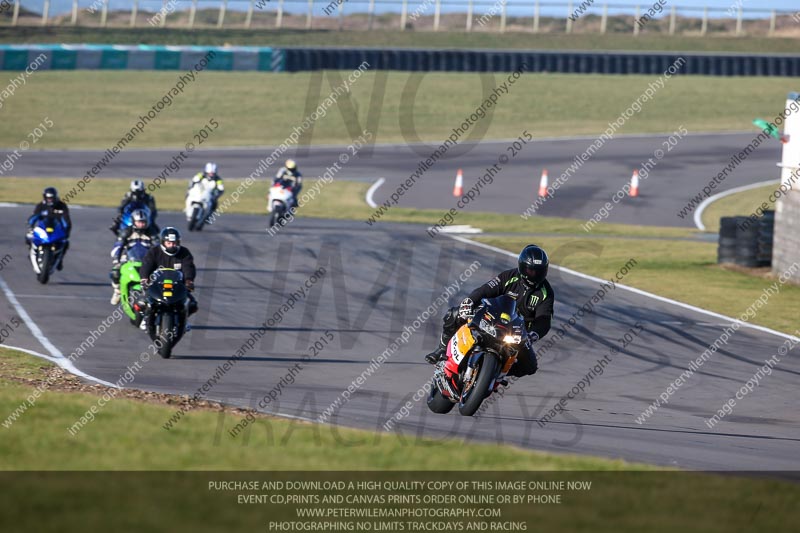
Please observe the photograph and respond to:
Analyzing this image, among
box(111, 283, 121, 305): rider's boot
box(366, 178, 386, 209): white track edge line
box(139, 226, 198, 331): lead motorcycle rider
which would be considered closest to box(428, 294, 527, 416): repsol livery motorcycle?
box(139, 226, 198, 331): lead motorcycle rider

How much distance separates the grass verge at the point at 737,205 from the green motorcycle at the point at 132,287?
69.4 feet

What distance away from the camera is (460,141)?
52.5 metres

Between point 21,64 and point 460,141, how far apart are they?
1981 centimetres

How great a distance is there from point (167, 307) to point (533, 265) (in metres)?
5.72

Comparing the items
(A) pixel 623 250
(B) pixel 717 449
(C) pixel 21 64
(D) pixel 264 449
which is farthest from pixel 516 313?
(C) pixel 21 64

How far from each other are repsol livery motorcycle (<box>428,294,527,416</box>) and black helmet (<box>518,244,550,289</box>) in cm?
36

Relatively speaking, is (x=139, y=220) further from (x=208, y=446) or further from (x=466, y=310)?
(x=208, y=446)

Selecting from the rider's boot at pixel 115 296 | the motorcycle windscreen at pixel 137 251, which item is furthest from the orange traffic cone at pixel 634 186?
the motorcycle windscreen at pixel 137 251

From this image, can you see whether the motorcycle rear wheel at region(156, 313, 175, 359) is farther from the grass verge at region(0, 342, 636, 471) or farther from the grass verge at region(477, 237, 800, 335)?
the grass verge at region(477, 237, 800, 335)

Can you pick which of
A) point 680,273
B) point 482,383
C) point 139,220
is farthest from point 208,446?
point 680,273

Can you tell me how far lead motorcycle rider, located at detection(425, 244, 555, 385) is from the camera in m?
11.7

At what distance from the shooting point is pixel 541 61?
5928cm

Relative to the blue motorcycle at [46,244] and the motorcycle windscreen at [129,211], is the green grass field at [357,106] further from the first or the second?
the blue motorcycle at [46,244]

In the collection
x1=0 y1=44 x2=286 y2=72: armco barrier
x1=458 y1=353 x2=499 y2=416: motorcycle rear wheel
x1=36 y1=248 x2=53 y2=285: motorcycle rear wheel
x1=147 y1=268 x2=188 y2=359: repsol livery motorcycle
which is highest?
x1=0 y1=44 x2=286 y2=72: armco barrier
